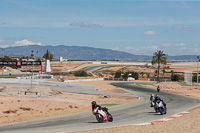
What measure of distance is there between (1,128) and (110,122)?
7710 mm

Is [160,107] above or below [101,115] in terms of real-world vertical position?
above

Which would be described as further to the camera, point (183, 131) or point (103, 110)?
point (103, 110)

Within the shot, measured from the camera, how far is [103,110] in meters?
23.2

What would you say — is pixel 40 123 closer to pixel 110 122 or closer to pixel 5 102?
pixel 110 122

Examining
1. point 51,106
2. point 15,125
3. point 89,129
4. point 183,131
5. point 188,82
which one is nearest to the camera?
point 183,131

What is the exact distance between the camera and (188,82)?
101562mm

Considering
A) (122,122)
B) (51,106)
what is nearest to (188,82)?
(51,106)

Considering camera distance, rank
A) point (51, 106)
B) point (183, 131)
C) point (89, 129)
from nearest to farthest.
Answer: point (183, 131) < point (89, 129) < point (51, 106)

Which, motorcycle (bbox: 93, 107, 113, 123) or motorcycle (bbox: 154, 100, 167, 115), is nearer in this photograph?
motorcycle (bbox: 93, 107, 113, 123)

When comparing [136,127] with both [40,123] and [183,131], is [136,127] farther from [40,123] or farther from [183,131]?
[40,123]

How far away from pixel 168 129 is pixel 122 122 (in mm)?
4649

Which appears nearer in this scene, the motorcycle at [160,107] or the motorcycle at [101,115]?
the motorcycle at [101,115]

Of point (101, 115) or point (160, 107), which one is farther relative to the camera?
point (160, 107)

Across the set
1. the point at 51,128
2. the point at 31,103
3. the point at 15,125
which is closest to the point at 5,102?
the point at 31,103
